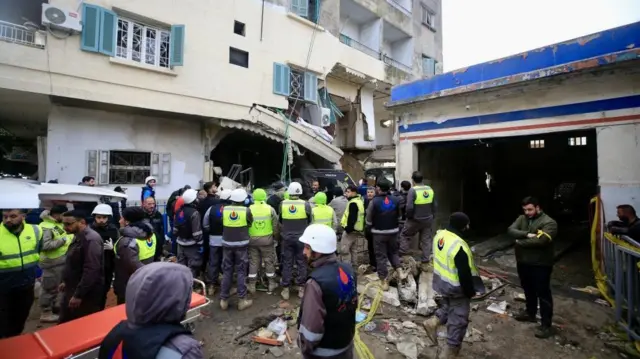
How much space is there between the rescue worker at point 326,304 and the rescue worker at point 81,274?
2429 mm

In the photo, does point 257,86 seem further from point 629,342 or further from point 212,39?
point 629,342

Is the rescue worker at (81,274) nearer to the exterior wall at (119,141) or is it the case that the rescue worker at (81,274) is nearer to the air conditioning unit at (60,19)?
the exterior wall at (119,141)

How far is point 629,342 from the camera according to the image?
12.3 feet

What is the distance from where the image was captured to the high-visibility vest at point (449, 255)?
3275 mm

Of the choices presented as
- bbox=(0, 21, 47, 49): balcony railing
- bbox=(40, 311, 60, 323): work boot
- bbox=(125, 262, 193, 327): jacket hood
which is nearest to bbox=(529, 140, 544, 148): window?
bbox=(125, 262, 193, 327): jacket hood

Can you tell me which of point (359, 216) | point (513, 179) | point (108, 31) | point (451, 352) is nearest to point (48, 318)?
point (359, 216)

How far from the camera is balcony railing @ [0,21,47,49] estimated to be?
7388 millimetres

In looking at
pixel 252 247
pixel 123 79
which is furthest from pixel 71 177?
pixel 252 247

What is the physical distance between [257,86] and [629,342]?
11.6 m

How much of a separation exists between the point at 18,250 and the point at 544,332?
645 cm

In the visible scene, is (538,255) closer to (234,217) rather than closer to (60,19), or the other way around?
(234,217)

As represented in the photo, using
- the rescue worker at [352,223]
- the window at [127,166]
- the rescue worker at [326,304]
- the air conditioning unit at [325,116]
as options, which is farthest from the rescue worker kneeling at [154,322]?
the air conditioning unit at [325,116]

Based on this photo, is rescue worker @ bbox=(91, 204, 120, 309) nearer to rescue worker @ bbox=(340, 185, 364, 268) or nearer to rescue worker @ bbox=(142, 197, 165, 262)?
rescue worker @ bbox=(142, 197, 165, 262)

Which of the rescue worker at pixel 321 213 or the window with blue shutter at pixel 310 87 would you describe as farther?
the window with blue shutter at pixel 310 87
